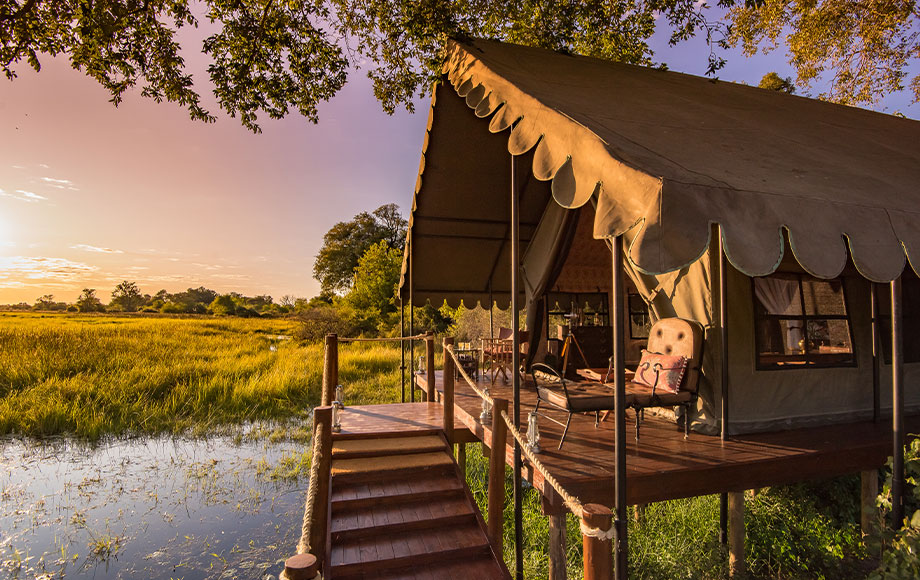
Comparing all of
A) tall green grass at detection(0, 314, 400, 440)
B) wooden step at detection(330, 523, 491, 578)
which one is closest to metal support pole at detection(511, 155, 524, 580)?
wooden step at detection(330, 523, 491, 578)

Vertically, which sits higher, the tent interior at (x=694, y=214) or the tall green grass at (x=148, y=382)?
the tent interior at (x=694, y=214)

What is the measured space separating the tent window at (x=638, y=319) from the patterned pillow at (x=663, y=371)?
261cm

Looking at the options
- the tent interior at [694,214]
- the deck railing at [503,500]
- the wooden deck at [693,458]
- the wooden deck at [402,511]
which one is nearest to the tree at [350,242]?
the tent interior at [694,214]

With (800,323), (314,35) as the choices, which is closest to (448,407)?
(800,323)

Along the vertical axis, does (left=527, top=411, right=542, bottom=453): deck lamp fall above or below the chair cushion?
below

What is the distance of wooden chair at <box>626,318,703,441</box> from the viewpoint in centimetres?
393

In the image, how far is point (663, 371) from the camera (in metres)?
4.32

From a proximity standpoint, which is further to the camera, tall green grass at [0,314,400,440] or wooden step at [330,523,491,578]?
tall green grass at [0,314,400,440]

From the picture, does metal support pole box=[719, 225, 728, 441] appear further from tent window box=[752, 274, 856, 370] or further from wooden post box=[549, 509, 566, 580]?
wooden post box=[549, 509, 566, 580]

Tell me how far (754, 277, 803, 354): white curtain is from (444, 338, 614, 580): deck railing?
2754 millimetres

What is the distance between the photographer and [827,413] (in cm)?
468

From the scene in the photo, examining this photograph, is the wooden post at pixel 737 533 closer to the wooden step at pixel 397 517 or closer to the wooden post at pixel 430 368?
the wooden step at pixel 397 517

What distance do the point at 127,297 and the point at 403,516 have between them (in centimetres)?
4380

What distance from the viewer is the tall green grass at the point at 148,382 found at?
1020cm
